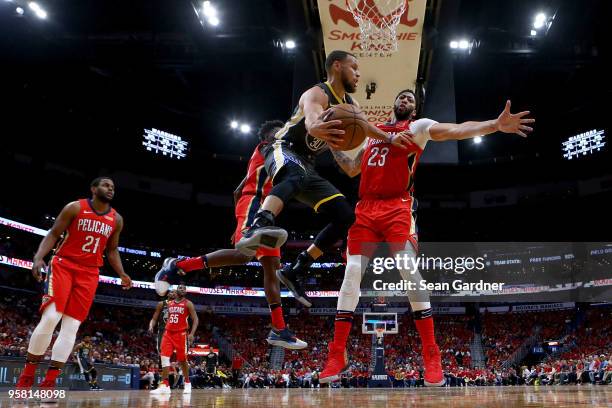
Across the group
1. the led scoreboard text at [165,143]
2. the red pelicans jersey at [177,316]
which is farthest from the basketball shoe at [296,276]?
the led scoreboard text at [165,143]

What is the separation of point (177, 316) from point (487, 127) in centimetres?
763

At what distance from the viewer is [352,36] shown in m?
9.77

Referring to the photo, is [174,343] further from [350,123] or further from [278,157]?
[350,123]

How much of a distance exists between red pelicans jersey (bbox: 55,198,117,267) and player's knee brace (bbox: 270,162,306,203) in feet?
6.31

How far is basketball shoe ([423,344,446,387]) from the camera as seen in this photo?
14.1 ft

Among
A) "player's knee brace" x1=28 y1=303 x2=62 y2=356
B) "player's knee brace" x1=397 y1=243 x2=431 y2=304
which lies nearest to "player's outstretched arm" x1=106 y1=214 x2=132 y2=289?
"player's knee brace" x1=28 y1=303 x2=62 y2=356

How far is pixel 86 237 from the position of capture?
5.09 meters

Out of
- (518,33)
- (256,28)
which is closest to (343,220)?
(256,28)

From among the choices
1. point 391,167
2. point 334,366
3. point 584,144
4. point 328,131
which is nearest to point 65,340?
point 334,366

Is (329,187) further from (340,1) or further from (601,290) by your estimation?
(601,290)

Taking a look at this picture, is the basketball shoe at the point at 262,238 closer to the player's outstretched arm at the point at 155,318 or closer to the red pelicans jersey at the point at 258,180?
the red pelicans jersey at the point at 258,180

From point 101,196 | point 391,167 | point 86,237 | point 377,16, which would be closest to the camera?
point 391,167

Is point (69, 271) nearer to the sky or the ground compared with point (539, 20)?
nearer to the ground

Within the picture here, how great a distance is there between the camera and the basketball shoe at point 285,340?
4.93 m
